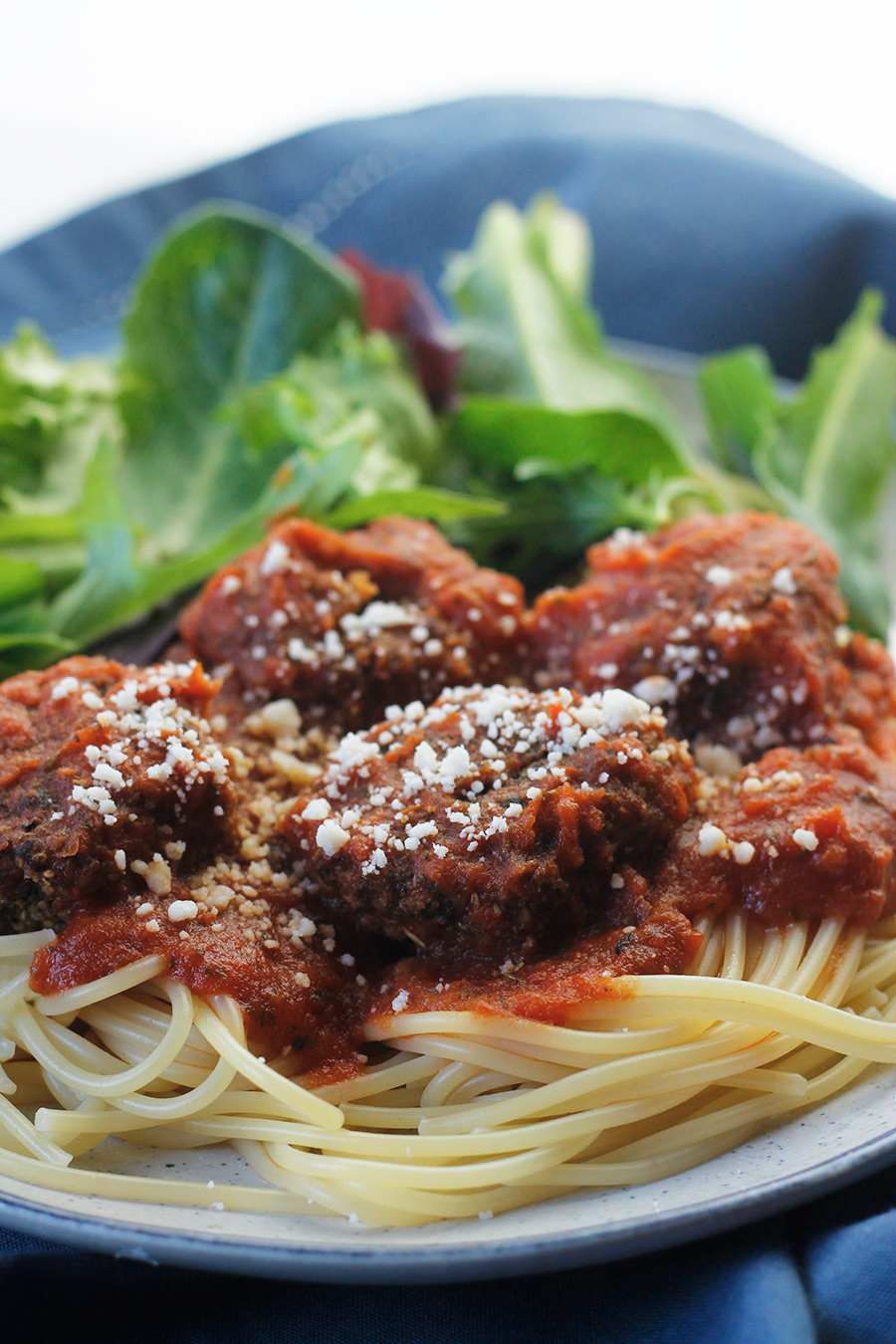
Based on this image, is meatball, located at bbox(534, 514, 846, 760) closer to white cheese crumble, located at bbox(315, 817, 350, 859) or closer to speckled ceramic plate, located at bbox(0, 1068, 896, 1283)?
white cheese crumble, located at bbox(315, 817, 350, 859)

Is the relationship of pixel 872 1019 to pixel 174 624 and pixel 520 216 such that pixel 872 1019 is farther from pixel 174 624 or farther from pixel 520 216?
pixel 520 216

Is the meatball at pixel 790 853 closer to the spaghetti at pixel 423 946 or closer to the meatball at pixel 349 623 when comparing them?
the spaghetti at pixel 423 946

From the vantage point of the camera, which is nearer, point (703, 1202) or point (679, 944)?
point (703, 1202)

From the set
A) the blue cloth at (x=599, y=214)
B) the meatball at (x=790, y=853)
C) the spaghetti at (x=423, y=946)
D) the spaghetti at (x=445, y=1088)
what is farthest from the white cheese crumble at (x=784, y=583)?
the blue cloth at (x=599, y=214)

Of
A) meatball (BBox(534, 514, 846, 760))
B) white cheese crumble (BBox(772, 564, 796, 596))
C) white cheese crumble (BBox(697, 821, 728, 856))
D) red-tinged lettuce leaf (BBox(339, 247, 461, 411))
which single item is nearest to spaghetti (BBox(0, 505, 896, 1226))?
white cheese crumble (BBox(697, 821, 728, 856))

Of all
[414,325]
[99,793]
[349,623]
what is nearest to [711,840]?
[349,623]

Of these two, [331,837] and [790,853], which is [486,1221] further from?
[790,853]

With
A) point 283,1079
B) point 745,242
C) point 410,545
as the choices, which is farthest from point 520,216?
point 283,1079
